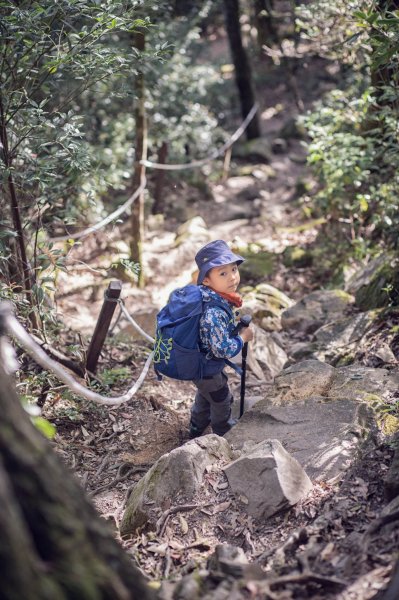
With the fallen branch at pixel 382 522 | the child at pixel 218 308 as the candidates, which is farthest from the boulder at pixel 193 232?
the fallen branch at pixel 382 522

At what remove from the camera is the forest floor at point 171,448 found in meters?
2.63

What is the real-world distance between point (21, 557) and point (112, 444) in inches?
119

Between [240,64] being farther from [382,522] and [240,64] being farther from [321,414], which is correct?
[382,522]

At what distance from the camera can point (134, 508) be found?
11.5 ft

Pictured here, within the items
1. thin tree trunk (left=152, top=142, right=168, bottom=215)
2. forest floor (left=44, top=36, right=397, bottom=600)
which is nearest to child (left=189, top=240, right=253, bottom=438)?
forest floor (left=44, top=36, right=397, bottom=600)

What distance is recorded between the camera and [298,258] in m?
8.89

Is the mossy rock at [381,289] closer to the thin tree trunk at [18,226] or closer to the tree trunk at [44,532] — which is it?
the thin tree trunk at [18,226]

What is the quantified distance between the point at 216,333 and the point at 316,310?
3123 mm

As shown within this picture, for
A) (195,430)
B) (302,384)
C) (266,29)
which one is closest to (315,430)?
(302,384)

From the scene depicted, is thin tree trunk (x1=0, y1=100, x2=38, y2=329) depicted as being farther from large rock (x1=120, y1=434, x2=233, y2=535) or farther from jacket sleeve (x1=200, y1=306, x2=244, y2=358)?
large rock (x1=120, y1=434, x2=233, y2=535)

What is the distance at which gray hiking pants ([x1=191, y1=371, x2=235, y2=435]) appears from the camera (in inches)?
179

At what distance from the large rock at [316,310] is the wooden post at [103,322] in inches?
104

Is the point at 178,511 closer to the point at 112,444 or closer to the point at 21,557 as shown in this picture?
the point at 112,444

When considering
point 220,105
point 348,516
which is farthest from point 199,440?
point 220,105
